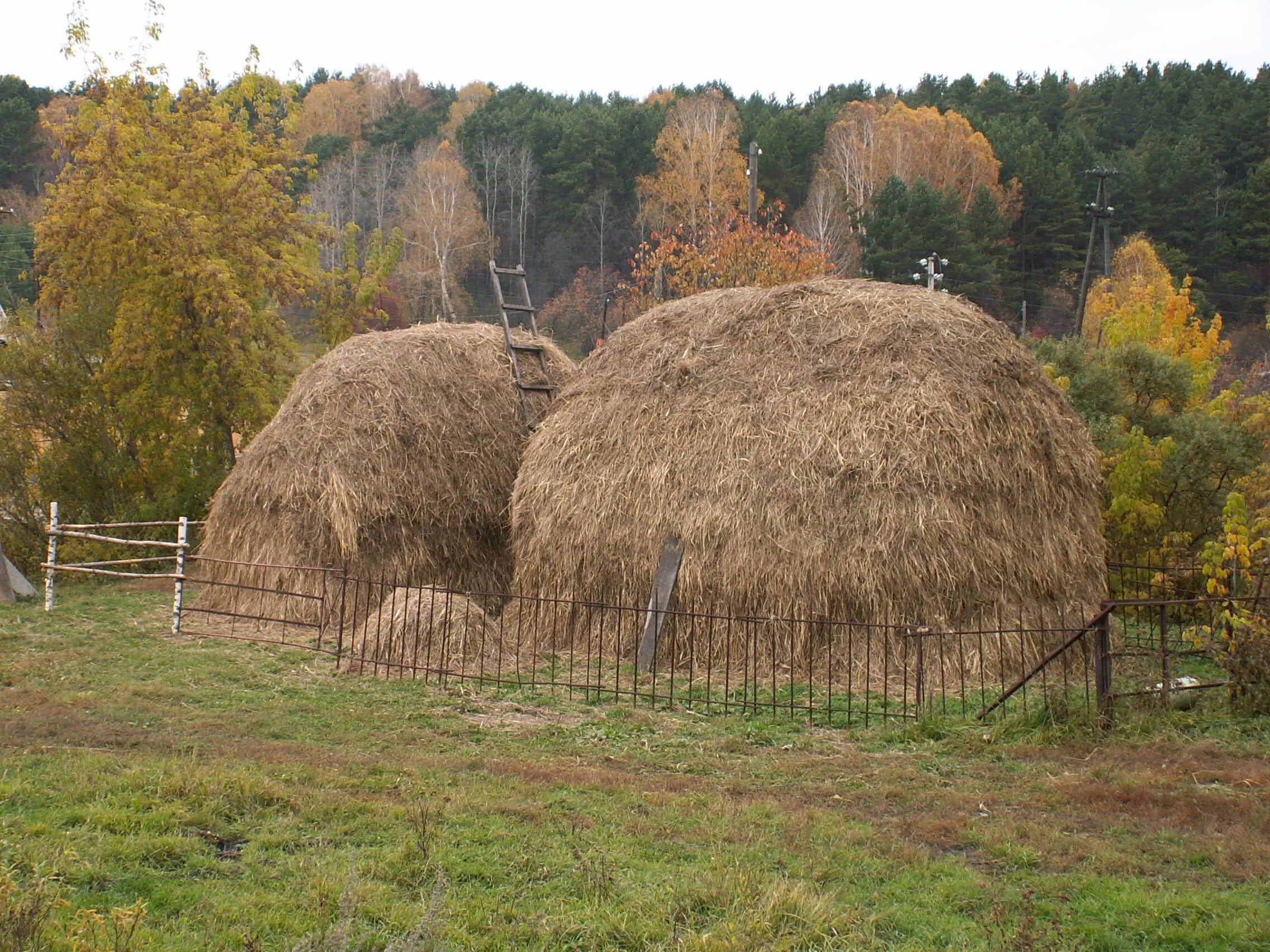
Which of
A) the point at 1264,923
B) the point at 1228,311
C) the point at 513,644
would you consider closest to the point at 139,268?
the point at 513,644

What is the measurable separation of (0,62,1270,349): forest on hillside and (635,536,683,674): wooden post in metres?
32.7

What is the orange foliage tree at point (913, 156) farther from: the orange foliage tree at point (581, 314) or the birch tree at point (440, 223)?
the birch tree at point (440, 223)

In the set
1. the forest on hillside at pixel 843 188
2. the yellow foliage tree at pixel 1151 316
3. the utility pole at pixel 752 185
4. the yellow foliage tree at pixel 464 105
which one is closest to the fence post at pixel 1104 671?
the yellow foliage tree at pixel 1151 316

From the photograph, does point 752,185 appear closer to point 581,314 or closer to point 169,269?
point 169,269

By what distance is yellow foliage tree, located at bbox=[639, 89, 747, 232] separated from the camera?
46.9 m

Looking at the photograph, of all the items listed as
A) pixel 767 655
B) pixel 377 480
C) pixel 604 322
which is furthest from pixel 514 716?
pixel 604 322

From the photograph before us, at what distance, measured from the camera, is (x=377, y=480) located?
14133 millimetres

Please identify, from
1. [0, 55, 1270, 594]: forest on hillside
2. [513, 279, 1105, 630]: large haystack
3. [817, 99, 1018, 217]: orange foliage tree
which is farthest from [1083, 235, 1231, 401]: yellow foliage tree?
[817, 99, 1018, 217]: orange foliage tree

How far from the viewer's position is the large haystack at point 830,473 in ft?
36.2

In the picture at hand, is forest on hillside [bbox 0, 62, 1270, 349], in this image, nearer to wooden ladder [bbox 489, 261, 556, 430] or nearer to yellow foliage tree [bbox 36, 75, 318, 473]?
yellow foliage tree [bbox 36, 75, 318, 473]

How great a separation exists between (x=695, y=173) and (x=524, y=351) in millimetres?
33185

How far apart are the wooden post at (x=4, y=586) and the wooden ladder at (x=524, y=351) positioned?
A: 24.0ft

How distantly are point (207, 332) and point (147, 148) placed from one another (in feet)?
14.3

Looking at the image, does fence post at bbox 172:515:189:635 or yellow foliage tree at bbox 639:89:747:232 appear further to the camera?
yellow foliage tree at bbox 639:89:747:232
